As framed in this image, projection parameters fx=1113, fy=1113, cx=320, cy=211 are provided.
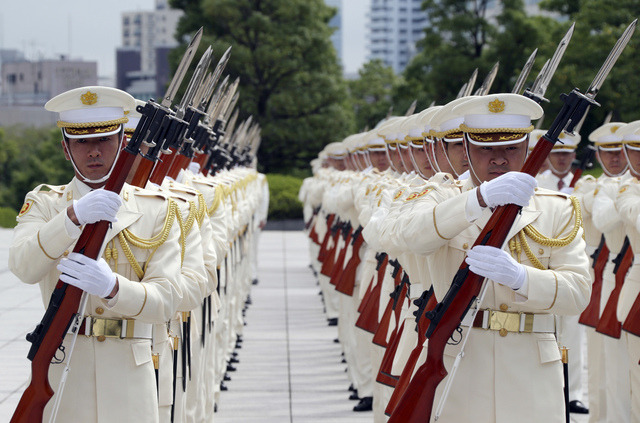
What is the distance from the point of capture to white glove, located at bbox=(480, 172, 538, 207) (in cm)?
364

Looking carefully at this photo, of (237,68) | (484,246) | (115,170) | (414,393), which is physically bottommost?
(414,393)

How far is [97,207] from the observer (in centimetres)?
361

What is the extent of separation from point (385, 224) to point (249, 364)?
553 centimetres

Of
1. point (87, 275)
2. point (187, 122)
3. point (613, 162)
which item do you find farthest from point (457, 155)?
point (613, 162)

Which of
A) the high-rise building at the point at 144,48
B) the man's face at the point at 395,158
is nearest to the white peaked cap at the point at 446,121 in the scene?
the man's face at the point at 395,158

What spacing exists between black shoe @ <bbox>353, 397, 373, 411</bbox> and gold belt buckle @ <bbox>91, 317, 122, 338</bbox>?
448 centimetres

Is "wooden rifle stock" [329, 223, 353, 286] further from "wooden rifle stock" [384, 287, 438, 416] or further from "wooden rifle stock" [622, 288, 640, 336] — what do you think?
"wooden rifle stock" [384, 287, 438, 416]

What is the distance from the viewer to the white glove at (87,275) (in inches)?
141

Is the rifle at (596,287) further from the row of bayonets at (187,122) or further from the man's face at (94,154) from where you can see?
the man's face at (94,154)

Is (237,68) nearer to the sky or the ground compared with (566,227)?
nearer to the sky

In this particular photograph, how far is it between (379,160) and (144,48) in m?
113

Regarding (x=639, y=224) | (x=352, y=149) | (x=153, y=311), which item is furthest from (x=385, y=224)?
(x=352, y=149)

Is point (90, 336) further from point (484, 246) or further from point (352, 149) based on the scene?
point (352, 149)

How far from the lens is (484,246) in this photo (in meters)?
3.72
